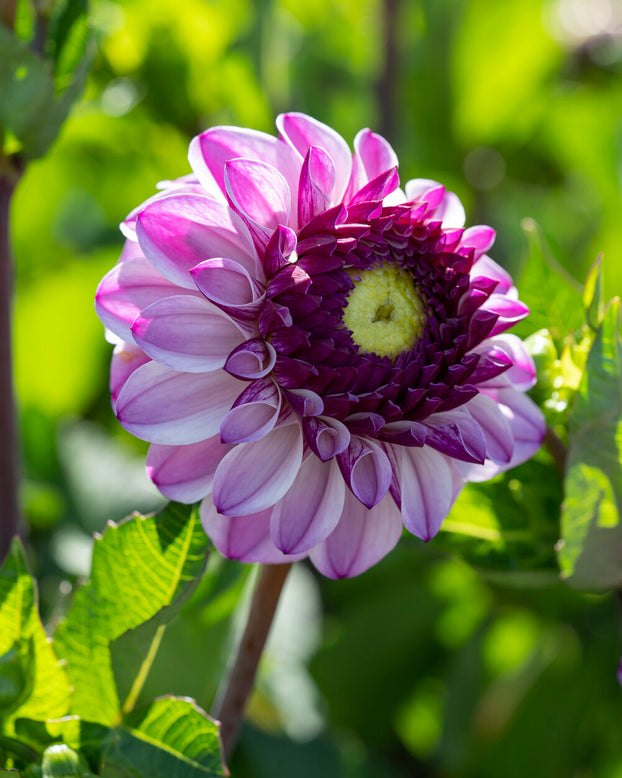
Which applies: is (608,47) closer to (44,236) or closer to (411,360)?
(44,236)

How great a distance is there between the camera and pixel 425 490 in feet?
1.17

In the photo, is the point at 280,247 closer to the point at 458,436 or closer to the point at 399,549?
the point at 458,436

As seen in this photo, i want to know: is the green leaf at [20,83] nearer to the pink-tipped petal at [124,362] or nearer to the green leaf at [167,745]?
the pink-tipped petal at [124,362]

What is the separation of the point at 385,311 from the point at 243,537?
107 mm

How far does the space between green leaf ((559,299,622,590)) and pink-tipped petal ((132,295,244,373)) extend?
154mm

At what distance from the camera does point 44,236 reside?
86 centimetres

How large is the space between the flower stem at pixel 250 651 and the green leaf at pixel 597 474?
0.44 ft

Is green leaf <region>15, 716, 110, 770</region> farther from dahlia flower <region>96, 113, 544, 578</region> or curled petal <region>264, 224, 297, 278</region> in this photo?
curled petal <region>264, 224, 297, 278</region>

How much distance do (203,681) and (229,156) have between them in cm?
34

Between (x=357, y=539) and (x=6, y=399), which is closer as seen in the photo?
(x=357, y=539)

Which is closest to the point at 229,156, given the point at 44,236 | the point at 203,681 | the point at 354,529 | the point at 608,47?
the point at 354,529

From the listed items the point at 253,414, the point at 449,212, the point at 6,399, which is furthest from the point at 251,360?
the point at 6,399

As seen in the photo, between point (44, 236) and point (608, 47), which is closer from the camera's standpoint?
point (44, 236)

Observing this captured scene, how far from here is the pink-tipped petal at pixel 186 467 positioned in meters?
0.35
